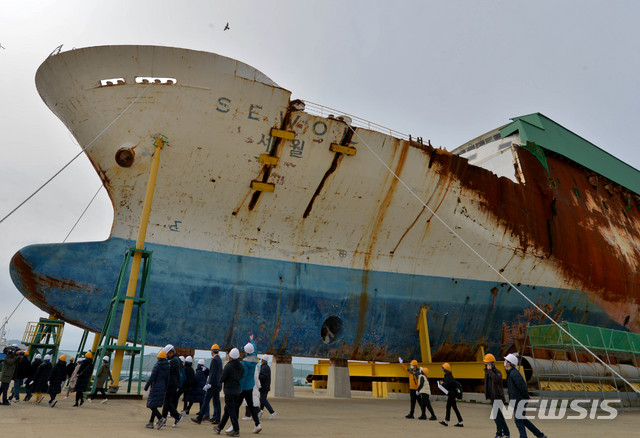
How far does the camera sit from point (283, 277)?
1466 cm

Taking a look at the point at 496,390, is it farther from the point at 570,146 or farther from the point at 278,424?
the point at 570,146

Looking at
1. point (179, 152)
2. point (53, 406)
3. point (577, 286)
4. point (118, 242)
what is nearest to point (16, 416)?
point (53, 406)

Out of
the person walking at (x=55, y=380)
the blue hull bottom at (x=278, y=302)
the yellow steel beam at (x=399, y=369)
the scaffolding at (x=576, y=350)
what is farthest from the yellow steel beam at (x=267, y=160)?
the scaffolding at (x=576, y=350)

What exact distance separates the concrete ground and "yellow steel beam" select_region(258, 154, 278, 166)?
6935 millimetres

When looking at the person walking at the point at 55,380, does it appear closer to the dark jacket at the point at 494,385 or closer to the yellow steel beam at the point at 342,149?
the dark jacket at the point at 494,385

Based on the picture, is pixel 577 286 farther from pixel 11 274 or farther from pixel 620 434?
pixel 11 274

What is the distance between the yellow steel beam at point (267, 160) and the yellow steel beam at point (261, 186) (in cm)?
65

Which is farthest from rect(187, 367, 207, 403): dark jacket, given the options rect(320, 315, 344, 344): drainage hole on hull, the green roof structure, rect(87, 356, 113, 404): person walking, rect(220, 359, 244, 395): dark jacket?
the green roof structure

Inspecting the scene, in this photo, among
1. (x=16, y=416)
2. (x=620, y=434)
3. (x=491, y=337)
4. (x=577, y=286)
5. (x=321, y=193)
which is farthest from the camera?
(x=577, y=286)

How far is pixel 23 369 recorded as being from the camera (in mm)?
10406

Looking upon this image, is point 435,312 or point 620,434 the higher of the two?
point 435,312

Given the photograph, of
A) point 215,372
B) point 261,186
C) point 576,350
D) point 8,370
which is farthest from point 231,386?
point 576,350

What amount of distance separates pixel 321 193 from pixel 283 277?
2988mm

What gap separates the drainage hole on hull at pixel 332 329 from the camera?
15.1 metres
